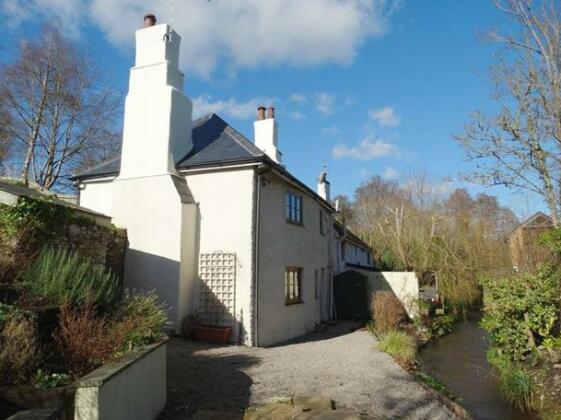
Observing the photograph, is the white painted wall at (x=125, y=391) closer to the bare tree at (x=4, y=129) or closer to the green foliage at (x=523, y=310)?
A: the green foliage at (x=523, y=310)

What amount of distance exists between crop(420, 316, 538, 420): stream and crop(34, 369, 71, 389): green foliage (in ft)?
24.2

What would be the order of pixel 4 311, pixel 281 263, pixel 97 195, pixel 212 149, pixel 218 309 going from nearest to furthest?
1. pixel 4 311
2. pixel 218 309
3. pixel 212 149
4. pixel 281 263
5. pixel 97 195

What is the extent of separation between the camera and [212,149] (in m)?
13.9

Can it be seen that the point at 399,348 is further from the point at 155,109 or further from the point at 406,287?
the point at 406,287

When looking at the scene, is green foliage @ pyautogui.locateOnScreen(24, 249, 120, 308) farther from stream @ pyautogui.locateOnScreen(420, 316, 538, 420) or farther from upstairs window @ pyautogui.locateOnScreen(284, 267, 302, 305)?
upstairs window @ pyautogui.locateOnScreen(284, 267, 302, 305)

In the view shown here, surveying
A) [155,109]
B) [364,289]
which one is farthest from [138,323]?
[364,289]

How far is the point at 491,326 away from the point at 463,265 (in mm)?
11621

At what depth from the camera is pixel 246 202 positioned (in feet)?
41.9

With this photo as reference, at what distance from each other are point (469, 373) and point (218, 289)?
7383mm

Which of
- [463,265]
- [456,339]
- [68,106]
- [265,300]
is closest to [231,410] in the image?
[265,300]

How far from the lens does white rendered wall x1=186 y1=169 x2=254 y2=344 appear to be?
40.7 feet

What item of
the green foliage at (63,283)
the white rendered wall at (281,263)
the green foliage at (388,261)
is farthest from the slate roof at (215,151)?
the green foliage at (388,261)

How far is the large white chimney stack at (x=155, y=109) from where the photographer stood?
13.4m

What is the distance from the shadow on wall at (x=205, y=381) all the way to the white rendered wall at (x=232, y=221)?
5.66ft
